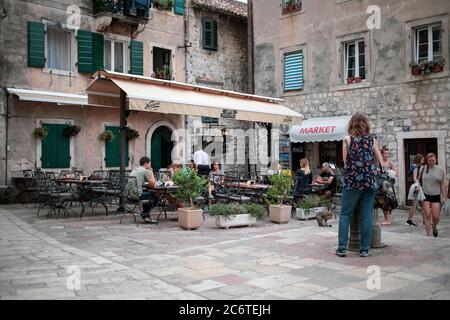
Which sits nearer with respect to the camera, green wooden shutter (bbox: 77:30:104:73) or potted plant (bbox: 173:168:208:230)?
potted plant (bbox: 173:168:208:230)

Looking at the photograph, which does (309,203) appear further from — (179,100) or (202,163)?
(202,163)

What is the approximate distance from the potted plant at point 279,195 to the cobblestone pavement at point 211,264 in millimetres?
620

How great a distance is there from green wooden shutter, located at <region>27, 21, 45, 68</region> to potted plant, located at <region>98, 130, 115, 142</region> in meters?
2.79

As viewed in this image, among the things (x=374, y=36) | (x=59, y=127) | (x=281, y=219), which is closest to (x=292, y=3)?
(x=374, y=36)

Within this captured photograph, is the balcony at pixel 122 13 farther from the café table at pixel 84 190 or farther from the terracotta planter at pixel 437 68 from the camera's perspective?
the terracotta planter at pixel 437 68

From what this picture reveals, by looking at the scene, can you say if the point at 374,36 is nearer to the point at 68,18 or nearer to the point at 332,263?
the point at 68,18

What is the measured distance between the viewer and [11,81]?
1353cm

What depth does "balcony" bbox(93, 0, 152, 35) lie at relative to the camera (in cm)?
1516

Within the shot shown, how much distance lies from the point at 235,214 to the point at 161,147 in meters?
9.38

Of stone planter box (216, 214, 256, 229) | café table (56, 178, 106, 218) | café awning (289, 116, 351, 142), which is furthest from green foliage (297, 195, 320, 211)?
café awning (289, 116, 351, 142)

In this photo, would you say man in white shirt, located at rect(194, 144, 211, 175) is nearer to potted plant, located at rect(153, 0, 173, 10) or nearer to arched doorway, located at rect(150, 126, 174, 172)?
arched doorway, located at rect(150, 126, 174, 172)

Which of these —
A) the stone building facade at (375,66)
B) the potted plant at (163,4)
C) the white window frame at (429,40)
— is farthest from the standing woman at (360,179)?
the potted plant at (163,4)

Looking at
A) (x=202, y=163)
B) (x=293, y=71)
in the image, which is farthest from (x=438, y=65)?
(x=202, y=163)
